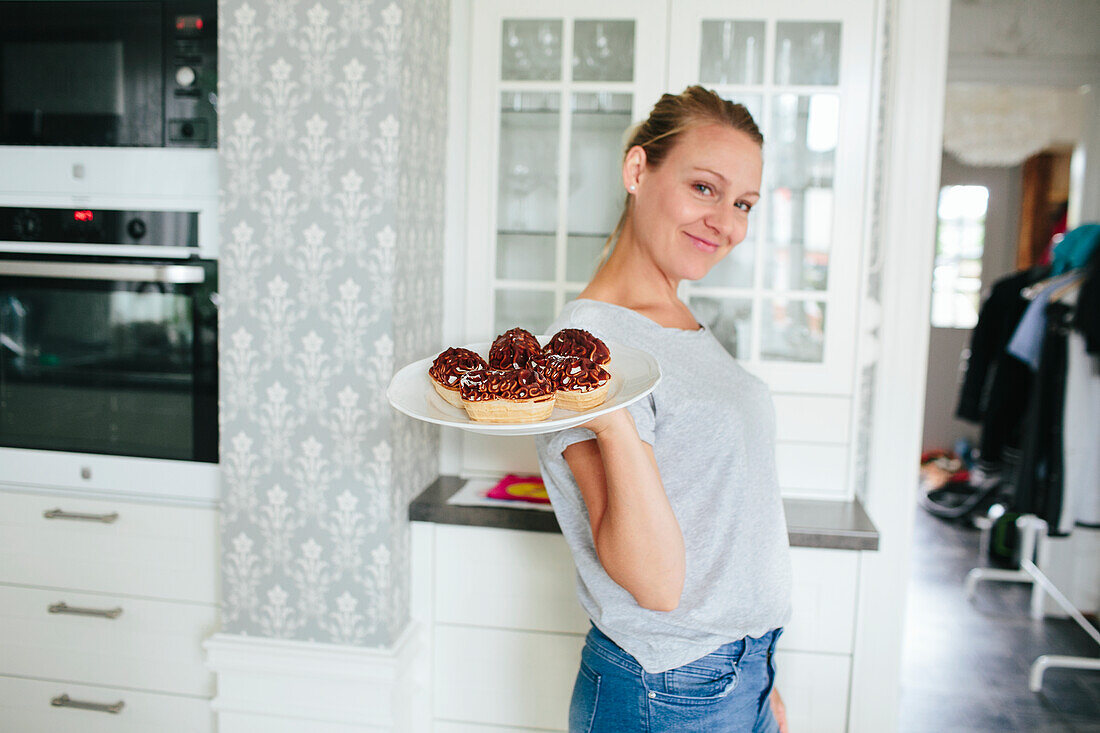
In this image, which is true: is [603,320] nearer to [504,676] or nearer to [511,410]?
[511,410]

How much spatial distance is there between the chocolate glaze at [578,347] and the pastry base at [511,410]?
58 mm

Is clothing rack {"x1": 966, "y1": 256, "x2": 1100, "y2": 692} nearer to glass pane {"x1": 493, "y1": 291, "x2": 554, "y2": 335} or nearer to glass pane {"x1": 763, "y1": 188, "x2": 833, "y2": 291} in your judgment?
glass pane {"x1": 763, "y1": 188, "x2": 833, "y2": 291}

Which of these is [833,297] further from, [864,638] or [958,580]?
[958,580]

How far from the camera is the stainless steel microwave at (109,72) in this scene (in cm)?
165

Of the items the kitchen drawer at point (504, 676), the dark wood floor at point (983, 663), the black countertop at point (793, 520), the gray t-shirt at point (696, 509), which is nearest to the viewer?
the gray t-shirt at point (696, 509)

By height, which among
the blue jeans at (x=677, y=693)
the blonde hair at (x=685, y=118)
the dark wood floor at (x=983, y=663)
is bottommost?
the dark wood floor at (x=983, y=663)

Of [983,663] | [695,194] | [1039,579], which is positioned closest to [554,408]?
[695,194]

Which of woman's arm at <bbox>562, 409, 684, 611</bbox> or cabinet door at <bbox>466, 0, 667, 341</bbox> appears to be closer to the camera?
→ woman's arm at <bbox>562, 409, 684, 611</bbox>

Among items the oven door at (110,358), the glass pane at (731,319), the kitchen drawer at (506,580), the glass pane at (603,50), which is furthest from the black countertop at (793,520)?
the glass pane at (603,50)

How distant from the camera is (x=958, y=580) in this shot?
154 inches

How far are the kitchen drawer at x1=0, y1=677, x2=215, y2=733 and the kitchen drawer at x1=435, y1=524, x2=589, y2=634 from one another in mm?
609

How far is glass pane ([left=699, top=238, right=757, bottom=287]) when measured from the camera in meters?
1.87

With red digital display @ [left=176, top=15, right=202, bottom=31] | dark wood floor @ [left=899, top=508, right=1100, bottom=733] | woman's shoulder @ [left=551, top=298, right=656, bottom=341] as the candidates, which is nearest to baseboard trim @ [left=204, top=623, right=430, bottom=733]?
woman's shoulder @ [left=551, top=298, right=656, bottom=341]

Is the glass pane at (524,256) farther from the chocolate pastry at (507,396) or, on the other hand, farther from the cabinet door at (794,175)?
the chocolate pastry at (507,396)
